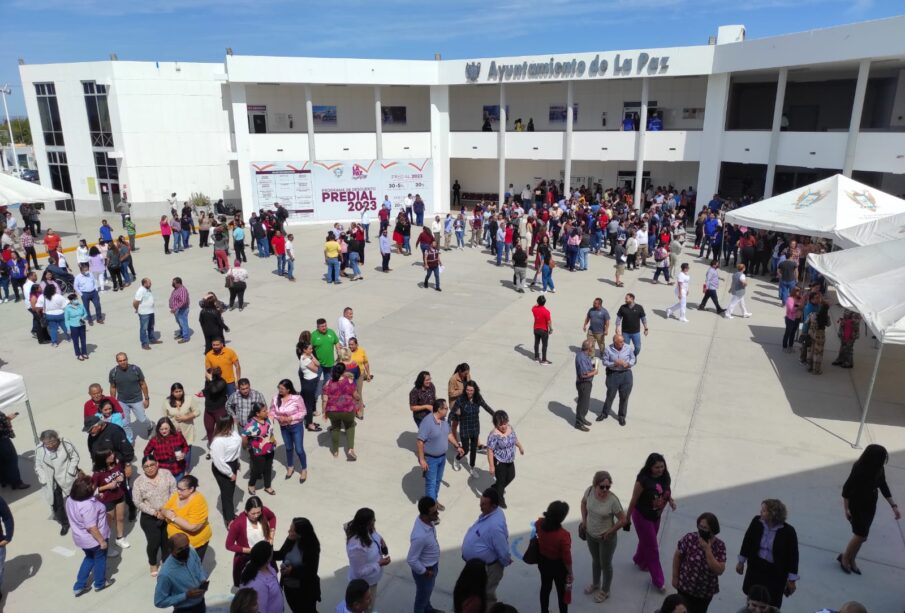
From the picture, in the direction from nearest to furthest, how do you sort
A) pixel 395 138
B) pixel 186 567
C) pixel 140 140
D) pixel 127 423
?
pixel 186 567 < pixel 127 423 < pixel 395 138 < pixel 140 140

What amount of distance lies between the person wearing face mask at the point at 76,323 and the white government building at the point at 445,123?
15.4 meters

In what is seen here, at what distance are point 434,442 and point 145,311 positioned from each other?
805 cm

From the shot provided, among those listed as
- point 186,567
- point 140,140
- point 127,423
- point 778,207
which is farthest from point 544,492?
point 140,140

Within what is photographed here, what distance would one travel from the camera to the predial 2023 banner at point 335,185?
26.9 meters

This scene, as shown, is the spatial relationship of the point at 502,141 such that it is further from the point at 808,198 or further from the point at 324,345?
the point at 324,345

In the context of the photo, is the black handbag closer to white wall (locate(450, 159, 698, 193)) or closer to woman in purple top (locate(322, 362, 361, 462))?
woman in purple top (locate(322, 362, 361, 462))

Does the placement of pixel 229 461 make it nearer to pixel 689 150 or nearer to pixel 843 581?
pixel 843 581

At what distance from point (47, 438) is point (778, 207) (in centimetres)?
1644

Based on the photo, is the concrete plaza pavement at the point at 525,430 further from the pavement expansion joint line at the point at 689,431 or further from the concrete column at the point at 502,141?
the concrete column at the point at 502,141

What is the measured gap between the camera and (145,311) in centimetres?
1243

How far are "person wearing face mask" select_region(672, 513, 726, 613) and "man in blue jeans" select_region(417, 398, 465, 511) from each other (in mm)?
2740

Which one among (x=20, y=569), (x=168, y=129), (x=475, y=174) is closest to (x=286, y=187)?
(x=168, y=129)

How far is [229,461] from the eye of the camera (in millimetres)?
6750

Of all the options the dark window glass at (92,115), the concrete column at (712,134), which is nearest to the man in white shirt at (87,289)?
the dark window glass at (92,115)
